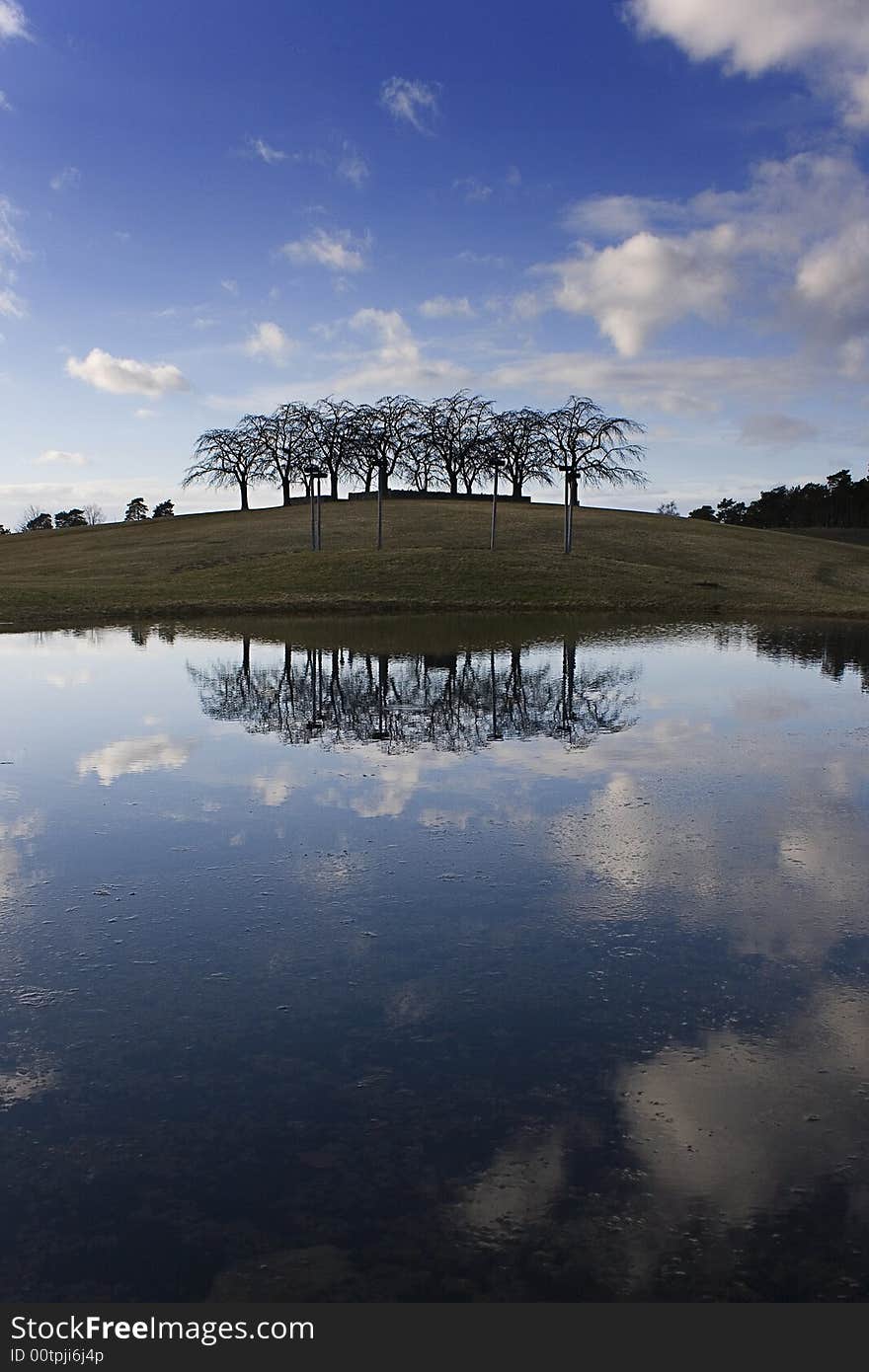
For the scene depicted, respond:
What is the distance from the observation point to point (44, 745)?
16.7 metres

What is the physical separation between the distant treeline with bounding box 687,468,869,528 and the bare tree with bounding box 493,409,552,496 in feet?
184

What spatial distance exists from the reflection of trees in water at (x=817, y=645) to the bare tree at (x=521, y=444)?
230ft

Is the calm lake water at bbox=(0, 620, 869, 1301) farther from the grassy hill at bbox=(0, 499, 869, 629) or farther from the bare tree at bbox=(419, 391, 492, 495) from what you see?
the bare tree at bbox=(419, 391, 492, 495)

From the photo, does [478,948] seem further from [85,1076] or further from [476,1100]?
[85,1076]

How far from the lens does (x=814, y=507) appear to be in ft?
529

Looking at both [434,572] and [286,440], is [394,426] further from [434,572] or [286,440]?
[434,572]

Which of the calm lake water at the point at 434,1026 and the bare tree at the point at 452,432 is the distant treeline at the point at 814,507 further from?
the calm lake water at the point at 434,1026

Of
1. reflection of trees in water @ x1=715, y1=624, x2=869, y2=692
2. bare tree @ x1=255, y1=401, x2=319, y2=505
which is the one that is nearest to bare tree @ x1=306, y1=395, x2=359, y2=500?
bare tree @ x1=255, y1=401, x2=319, y2=505

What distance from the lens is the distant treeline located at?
154m

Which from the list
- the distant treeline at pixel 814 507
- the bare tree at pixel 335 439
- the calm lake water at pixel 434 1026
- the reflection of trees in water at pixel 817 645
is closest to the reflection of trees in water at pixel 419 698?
the calm lake water at pixel 434 1026

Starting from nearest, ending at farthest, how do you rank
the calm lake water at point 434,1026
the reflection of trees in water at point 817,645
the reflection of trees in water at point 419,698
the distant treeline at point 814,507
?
the calm lake water at point 434,1026 < the reflection of trees in water at point 419,698 < the reflection of trees in water at point 817,645 < the distant treeline at point 814,507

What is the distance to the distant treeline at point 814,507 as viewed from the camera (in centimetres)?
15350

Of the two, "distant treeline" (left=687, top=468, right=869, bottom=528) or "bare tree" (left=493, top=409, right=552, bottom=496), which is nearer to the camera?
"bare tree" (left=493, top=409, right=552, bottom=496)

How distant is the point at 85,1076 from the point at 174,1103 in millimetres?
749
